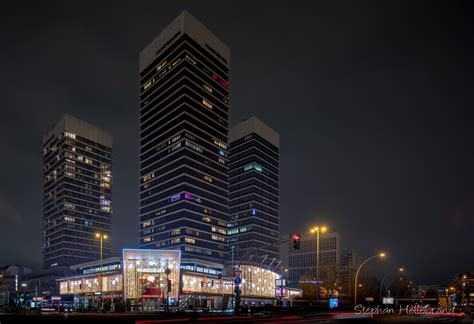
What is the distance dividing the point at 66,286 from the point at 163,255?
59.0 m

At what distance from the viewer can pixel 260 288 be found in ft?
579

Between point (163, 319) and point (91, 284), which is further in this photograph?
point (91, 284)

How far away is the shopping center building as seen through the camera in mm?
107438

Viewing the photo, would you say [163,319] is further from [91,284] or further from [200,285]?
[91,284]

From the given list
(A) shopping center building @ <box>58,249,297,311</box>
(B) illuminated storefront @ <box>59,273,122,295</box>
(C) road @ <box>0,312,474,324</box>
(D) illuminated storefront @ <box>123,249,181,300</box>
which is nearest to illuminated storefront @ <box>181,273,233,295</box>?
(A) shopping center building @ <box>58,249,297,311</box>

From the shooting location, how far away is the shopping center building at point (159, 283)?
352ft

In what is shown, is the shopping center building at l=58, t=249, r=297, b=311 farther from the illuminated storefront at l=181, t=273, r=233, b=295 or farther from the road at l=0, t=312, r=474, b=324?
the road at l=0, t=312, r=474, b=324

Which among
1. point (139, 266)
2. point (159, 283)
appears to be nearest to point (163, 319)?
point (159, 283)

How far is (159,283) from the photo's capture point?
4242 inches

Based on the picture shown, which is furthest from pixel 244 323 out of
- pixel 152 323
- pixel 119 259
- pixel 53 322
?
pixel 119 259

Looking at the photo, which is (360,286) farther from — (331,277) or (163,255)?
(163,255)

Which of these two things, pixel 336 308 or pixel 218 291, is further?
pixel 218 291

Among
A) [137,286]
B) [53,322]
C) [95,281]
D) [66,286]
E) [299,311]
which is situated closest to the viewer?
[53,322]

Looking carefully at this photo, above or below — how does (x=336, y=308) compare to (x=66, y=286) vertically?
above
